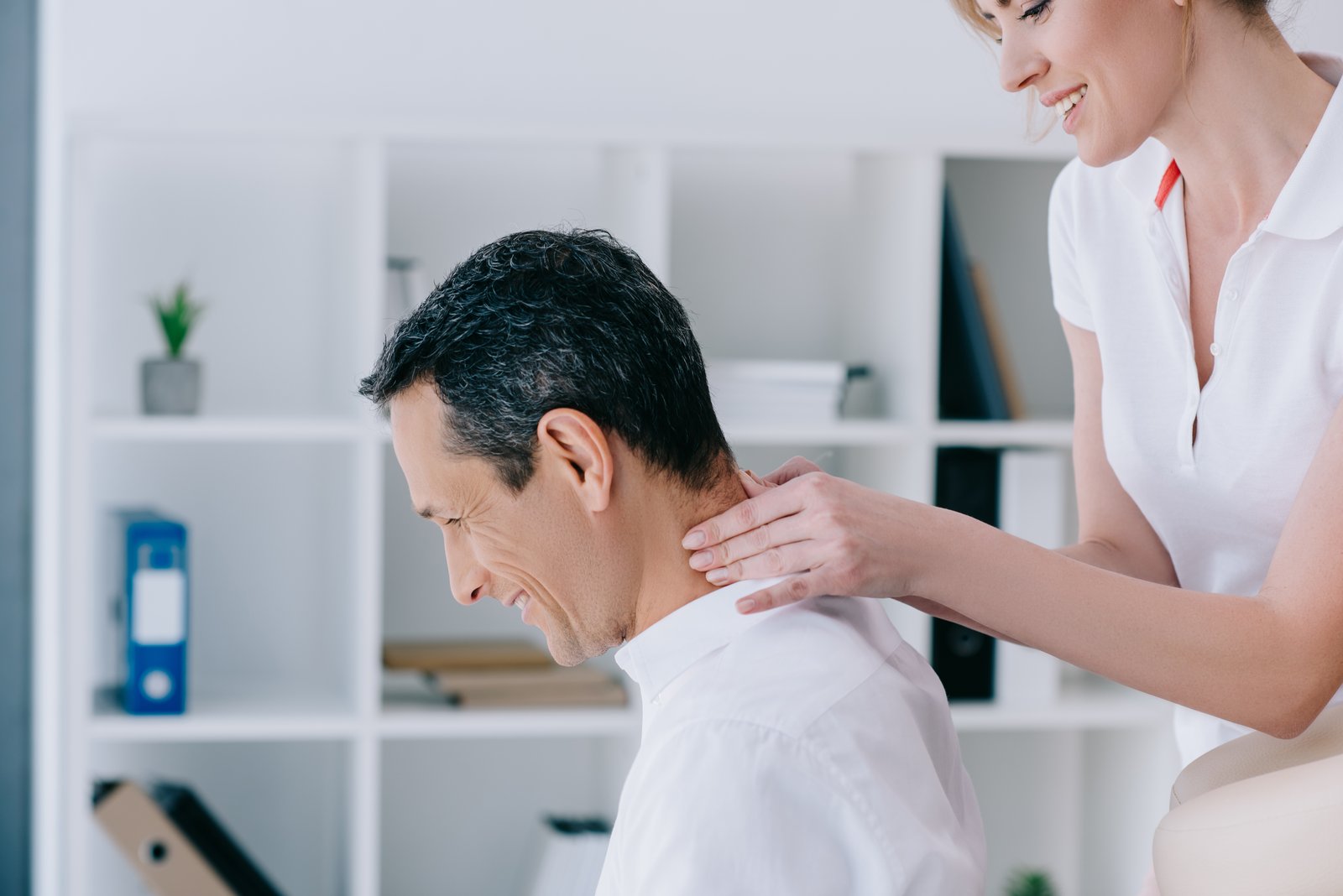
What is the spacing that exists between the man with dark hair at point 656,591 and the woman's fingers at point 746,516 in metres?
0.03

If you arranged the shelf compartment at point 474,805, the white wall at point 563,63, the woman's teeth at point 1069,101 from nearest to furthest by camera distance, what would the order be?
the woman's teeth at point 1069,101
the white wall at point 563,63
the shelf compartment at point 474,805

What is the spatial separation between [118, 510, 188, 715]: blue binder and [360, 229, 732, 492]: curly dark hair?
4.32 ft

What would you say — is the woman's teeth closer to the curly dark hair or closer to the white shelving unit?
the curly dark hair

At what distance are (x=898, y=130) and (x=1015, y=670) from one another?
109 centimetres

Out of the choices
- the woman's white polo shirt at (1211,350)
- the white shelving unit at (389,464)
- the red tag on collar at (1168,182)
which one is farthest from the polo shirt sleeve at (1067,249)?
the white shelving unit at (389,464)

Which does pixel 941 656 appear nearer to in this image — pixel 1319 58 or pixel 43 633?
pixel 1319 58

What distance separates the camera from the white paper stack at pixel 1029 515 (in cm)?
245

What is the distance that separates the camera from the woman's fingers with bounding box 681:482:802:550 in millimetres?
1036

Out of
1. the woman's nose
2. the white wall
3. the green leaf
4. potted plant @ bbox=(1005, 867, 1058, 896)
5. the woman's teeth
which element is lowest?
potted plant @ bbox=(1005, 867, 1058, 896)

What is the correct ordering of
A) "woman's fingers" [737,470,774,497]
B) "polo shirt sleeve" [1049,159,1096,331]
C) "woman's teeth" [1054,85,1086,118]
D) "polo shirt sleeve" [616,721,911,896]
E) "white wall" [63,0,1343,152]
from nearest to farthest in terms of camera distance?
1. "polo shirt sleeve" [616,721,911,896]
2. "woman's fingers" [737,470,774,497]
3. "woman's teeth" [1054,85,1086,118]
4. "polo shirt sleeve" [1049,159,1096,331]
5. "white wall" [63,0,1343,152]

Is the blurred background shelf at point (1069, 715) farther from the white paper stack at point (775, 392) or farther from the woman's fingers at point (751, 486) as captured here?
the woman's fingers at point (751, 486)

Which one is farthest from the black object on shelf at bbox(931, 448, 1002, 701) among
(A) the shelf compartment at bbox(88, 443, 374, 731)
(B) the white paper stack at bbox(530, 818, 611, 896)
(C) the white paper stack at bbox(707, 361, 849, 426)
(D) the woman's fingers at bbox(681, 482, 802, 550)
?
(D) the woman's fingers at bbox(681, 482, 802, 550)

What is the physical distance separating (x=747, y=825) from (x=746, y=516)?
0.25 m

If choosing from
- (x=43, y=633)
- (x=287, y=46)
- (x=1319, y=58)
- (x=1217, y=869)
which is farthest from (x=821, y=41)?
(x=1217, y=869)
